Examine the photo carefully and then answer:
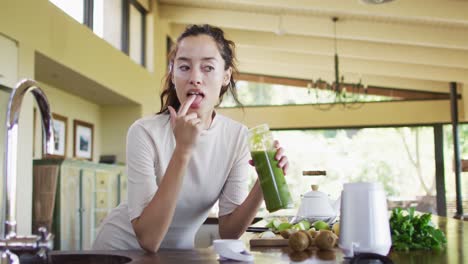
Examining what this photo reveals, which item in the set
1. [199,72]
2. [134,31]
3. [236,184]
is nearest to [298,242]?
[236,184]

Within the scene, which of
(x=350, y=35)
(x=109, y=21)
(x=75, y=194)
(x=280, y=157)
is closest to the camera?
(x=280, y=157)

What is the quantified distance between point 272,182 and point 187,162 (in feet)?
0.83

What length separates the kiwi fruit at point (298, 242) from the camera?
1591 millimetres

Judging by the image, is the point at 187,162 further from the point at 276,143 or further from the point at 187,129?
the point at 276,143

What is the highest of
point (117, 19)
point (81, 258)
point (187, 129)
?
point (117, 19)

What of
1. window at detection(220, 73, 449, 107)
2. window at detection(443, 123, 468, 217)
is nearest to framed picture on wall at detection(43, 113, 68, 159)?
window at detection(220, 73, 449, 107)

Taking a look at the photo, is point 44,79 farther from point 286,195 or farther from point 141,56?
point 286,195

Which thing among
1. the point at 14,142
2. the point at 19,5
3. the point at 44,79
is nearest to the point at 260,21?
the point at 44,79

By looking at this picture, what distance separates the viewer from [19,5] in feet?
14.8

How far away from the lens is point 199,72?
5.54 feet

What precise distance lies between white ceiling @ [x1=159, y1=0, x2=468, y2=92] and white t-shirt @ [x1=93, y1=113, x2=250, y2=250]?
4.19 m

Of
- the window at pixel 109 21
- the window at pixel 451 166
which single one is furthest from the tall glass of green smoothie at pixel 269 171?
the window at pixel 451 166

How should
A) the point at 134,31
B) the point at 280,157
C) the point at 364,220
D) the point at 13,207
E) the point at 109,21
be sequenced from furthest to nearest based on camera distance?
the point at 134,31
the point at 109,21
the point at 280,157
the point at 364,220
the point at 13,207

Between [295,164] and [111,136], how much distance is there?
3.96 metres
